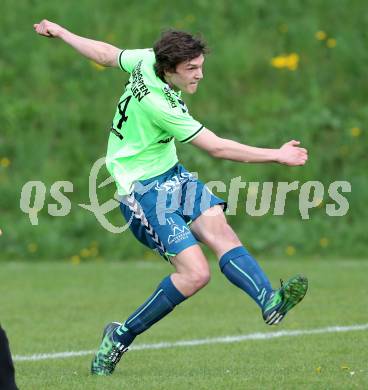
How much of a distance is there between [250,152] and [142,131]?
2.46ft

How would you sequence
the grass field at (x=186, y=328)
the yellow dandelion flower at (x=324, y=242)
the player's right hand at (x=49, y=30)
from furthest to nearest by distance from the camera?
→ the yellow dandelion flower at (x=324, y=242) < the player's right hand at (x=49, y=30) < the grass field at (x=186, y=328)

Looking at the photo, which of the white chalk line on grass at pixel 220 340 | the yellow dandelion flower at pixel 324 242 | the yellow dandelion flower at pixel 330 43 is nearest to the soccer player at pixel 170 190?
the white chalk line on grass at pixel 220 340

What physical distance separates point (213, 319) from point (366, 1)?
10.0 meters

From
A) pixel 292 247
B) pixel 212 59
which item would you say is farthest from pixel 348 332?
pixel 212 59

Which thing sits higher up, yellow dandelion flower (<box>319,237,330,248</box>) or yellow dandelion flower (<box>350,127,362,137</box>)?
yellow dandelion flower (<box>350,127,362,137</box>)

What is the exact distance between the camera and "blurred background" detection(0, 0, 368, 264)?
49.3 feet

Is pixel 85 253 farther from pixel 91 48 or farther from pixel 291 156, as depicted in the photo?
pixel 291 156

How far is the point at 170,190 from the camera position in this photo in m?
6.75

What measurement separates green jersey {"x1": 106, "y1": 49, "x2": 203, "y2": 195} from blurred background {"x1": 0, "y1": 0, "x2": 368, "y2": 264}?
797 cm

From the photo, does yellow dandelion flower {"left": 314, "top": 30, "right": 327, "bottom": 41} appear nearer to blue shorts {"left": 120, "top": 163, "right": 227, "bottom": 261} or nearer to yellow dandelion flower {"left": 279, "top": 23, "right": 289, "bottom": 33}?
yellow dandelion flower {"left": 279, "top": 23, "right": 289, "bottom": 33}

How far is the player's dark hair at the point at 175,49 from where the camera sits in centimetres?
654

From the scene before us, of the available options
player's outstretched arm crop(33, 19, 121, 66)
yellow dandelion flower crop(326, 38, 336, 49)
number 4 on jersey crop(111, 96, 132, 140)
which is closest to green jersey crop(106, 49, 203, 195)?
number 4 on jersey crop(111, 96, 132, 140)

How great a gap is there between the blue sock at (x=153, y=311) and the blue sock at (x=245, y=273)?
13.4 inches

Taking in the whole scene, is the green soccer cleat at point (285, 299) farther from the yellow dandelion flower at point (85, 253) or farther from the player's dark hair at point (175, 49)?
the yellow dandelion flower at point (85, 253)
